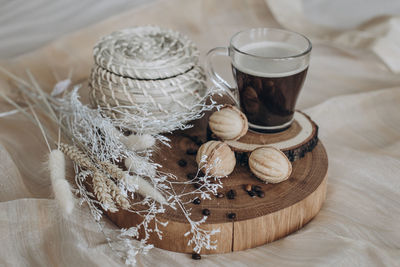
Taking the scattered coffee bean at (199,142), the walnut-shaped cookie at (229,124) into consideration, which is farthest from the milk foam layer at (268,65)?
the scattered coffee bean at (199,142)

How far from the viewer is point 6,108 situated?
1.51m

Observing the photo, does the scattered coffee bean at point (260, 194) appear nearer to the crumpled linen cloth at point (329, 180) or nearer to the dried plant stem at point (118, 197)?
the crumpled linen cloth at point (329, 180)

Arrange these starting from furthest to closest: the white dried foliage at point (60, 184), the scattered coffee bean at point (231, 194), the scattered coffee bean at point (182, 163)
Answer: the scattered coffee bean at point (182, 163) → the scattered coffee bean at point (231, 194) → the white dried foliage at point (60, 184)

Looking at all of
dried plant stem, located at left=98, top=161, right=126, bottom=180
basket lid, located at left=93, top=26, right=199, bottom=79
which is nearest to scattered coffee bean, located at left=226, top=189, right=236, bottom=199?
dried plant stem, located at left=98, top=161, right=126, bottom=180

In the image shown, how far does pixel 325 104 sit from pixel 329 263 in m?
0.70

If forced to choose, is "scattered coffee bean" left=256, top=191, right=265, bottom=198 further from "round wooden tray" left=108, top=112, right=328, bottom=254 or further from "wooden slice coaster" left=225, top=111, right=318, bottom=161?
"wooden slice coaster" left=225, top=111, right=318, bottom=161

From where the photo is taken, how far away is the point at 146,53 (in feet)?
4.02

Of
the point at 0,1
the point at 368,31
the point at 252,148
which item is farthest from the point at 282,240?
the point at 0,1

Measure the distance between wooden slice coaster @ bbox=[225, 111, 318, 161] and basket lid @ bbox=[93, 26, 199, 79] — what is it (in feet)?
0.83

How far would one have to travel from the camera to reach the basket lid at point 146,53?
1.17m

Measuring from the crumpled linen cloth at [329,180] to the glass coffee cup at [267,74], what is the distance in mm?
235

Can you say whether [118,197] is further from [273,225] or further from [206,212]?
[273,225]

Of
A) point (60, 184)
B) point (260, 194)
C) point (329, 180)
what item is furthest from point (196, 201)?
point (329, 180)

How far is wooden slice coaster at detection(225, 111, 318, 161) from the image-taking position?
110 cm
